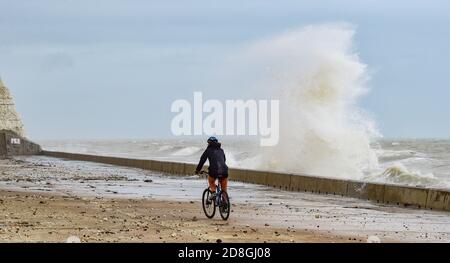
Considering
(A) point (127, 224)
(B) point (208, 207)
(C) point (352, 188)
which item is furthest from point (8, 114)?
(A) point (127, 224)

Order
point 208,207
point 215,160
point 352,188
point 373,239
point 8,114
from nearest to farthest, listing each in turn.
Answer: point 373,239, point 215,160, point 208,207, point 352,188, point 8,114

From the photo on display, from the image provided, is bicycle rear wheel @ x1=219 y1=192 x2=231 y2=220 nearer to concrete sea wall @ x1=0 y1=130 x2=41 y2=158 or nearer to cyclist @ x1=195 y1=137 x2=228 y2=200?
cyclist @ x1=195 y1=137 x2=228 y2=200

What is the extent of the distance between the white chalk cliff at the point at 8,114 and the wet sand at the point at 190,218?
6653cm

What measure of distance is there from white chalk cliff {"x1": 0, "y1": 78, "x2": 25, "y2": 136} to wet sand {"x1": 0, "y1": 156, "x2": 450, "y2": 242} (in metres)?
66.5

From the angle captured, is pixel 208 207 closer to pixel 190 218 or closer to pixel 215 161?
pixel 190 218

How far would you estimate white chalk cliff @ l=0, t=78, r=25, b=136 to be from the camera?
289ft

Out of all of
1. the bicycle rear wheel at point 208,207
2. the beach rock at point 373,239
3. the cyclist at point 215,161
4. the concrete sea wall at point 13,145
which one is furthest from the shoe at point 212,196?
the concrete sea wall at point 13,145

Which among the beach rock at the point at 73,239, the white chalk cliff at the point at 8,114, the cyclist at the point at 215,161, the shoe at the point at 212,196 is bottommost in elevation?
the beach rock at the point at 73,239

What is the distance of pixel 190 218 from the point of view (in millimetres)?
15102

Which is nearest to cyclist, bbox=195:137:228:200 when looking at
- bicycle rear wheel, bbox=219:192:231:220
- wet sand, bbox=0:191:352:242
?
bicycle rear wheel, bbox=219:192:231:220

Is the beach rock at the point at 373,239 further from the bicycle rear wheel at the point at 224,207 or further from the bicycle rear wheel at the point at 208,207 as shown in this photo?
the bicycle rear wheel at the point at 208,207

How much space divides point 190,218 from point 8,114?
253ft

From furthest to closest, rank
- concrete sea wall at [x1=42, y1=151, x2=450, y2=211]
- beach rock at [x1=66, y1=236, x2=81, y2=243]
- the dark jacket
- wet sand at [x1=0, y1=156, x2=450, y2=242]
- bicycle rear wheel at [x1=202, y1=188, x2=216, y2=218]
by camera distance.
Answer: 1. concrete sea wall at [x1=42, y1=151, x2=450, y2=211]
2. bicycle rear wheel at [x1=202, y1=188, x2=216, y2=218]
3. the dark jacket
4. wet sand at [x1=0, y1=156, x2=450, y2=242]
5. beach rock at [x1=66, y1=236, x2=81, y2=243]

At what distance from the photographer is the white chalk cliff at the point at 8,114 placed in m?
88.1
